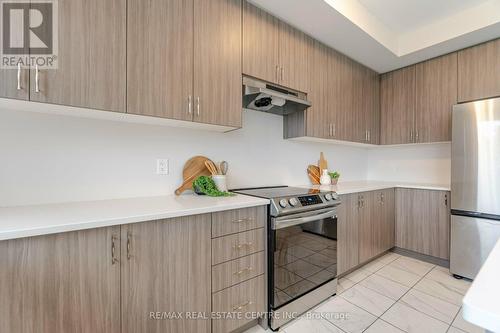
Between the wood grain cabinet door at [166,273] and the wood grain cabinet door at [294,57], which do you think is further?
the wood grain cabinet door at [294,57]

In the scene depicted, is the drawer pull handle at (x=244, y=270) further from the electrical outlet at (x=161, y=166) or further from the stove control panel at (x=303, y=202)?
the electrical outlet at (x=161, y=166)

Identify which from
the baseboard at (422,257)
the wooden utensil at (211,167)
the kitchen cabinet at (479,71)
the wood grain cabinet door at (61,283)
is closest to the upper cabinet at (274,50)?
the wooden utensil at (211,167)

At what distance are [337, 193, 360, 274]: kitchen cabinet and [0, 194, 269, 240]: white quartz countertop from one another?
3.72 ft

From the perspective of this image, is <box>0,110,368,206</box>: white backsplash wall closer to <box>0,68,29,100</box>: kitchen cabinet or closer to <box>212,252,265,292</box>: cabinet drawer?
<box>0,68,29,100</box>: kitchen cabinet

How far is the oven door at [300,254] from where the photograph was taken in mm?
1616

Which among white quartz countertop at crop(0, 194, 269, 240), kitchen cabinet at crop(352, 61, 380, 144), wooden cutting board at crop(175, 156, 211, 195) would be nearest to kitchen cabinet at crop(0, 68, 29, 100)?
white quartz countertop at crop(0, 194, 269, 240)

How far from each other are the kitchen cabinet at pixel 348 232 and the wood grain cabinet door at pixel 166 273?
1443mm

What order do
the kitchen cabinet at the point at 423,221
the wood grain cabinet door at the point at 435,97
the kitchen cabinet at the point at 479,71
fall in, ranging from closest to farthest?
the kitchen cabinet at the point at 479,71, the kitchen cabinet at the point at 423,221, the wood grain cabinet door at the point at 435,97

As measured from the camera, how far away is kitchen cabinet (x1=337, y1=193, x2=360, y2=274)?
2.23 m

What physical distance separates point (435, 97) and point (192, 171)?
3.11 m

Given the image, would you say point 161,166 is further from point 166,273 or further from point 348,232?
point 348,232

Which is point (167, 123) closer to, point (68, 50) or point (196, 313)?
point (68, 50)

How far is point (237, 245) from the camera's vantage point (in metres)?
1.50

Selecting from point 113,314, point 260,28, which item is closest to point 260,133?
point 260,28
